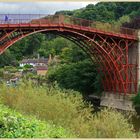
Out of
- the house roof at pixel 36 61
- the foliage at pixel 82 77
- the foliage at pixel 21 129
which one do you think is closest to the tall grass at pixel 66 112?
the foliage at pixel 21 129

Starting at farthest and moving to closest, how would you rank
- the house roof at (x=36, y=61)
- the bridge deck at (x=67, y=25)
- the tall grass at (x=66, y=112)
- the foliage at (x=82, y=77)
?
the house roof at (x=36, y=61) < the foliage at (x=82, y=77) < the bridge deck at (x=67, y=25) < the tall grass at (x=66, y=112)

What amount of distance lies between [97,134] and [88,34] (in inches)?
731

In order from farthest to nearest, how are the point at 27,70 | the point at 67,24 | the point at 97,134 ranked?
the point at 27,70
the point at 67,24
the point at 97,134

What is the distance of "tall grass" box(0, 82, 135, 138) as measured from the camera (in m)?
15.0

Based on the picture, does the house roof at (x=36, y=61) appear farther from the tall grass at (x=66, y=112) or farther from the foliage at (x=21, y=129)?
the foliage at (x=21, y=129)

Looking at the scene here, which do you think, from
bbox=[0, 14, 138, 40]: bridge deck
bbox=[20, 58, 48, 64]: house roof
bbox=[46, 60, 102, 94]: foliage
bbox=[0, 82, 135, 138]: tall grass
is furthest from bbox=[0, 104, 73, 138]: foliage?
bbox=[20, 58, 48, 64]: house roof

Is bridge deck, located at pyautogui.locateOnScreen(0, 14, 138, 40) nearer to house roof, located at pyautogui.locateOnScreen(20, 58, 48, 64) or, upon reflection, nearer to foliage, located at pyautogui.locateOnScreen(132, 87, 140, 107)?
foliage, located at pyautogui.locateOnScreen(132, 87, 140, 107)

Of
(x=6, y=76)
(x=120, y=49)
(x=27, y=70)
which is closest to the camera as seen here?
(x=120, y=49)

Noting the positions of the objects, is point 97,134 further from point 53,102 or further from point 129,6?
point 129,6

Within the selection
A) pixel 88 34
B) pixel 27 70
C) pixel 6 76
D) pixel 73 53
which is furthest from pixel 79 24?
pixel 27 70

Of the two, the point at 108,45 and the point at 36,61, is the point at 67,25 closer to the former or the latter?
the point at 108,45

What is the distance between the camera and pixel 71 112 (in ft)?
58.1

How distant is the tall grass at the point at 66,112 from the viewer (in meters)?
15.0

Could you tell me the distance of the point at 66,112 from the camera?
17.8 m
